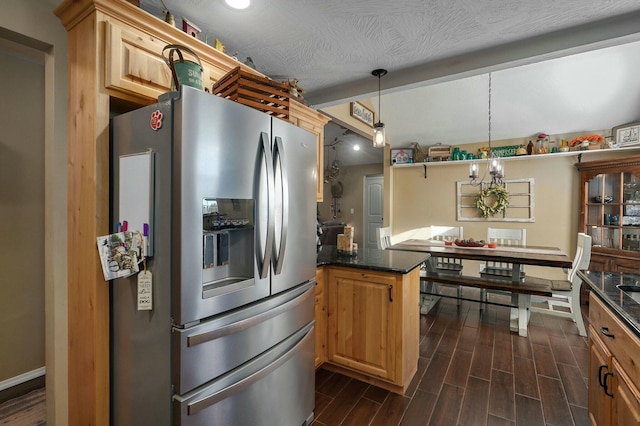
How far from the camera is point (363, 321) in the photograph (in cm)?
225

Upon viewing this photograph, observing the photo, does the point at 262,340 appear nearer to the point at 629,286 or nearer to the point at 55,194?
the point at 55,194

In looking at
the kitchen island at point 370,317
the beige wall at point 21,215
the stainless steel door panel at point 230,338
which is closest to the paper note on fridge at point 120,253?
the stainless steel door panel at point 230,338

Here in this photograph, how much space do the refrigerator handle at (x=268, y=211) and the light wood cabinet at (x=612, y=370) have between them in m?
1.43

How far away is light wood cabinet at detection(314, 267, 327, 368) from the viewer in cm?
233

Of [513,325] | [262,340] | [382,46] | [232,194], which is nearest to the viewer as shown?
[232,194]

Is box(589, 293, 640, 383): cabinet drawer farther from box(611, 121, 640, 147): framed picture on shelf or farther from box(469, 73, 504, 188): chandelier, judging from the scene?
box(611, 121, 640, 147): framed picture on shelf

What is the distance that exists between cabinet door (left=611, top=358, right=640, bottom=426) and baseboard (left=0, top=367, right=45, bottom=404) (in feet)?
11.4

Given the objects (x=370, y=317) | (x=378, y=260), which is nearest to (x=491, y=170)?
(x=378, y=260)

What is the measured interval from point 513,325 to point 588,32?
2.79m

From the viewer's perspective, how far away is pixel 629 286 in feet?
5.07

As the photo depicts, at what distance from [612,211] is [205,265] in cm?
523

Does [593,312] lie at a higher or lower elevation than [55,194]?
lower

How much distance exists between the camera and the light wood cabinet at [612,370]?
1082mm

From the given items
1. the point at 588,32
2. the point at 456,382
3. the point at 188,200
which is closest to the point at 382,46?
the point at 588,32
